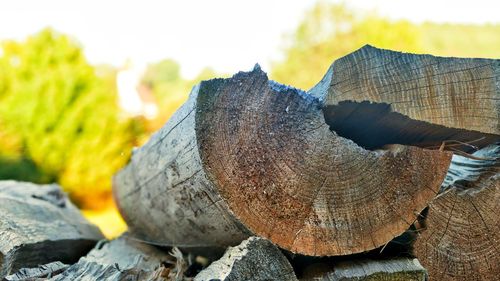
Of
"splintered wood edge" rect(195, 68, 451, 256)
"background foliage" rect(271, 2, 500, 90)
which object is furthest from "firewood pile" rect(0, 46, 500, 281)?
"background foliage" rect(271, 2, 500, 90)

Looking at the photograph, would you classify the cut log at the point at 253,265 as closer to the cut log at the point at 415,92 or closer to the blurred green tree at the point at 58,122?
the cut log at the point at 415,92

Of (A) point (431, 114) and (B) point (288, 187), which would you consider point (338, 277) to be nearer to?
(B) point (288, 187)

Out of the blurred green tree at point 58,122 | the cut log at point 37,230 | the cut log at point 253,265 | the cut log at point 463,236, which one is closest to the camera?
the cut log at point 253,265

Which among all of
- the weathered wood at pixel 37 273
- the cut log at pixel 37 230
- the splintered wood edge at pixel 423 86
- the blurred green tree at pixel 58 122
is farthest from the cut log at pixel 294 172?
the blurred green tree at pixel 58 122

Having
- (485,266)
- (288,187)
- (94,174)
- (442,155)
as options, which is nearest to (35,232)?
(288,187)

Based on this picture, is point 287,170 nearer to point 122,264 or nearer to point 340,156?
point 340,156

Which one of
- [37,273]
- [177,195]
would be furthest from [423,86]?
[37,273]

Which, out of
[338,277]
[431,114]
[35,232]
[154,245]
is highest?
[35,232]
